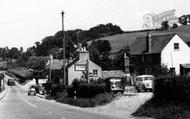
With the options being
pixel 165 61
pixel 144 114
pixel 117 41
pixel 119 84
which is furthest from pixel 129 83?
pixel 117 41

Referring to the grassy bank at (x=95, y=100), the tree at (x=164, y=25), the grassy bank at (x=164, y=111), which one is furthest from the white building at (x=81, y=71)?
the tree at (x=164, y=25)

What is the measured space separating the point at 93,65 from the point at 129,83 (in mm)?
15005

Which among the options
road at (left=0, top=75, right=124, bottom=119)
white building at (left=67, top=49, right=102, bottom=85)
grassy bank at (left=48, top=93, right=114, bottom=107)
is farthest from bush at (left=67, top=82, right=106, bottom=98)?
white building at (left=67, top=49, right=102, bottom=85)

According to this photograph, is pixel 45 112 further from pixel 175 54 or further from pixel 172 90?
pixel 175 54

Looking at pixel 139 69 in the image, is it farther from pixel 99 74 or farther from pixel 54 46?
pixel 54 46

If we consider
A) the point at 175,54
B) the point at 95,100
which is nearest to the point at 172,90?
the point at 95,100

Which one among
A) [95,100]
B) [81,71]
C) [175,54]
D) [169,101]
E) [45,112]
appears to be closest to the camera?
[169,101]

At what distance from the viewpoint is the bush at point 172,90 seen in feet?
72.3

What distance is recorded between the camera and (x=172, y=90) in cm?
2325

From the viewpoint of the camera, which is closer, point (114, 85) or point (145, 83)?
point (145, 83)

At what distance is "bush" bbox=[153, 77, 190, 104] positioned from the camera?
2205 cm

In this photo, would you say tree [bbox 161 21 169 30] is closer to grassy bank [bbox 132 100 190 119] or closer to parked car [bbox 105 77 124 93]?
parked car [bbox 105 77 124 93]

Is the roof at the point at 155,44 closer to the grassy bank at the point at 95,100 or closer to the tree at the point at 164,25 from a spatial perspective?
the grassy bank at the point at 95,100

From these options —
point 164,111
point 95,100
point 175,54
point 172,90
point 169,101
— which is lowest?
point 164,111
